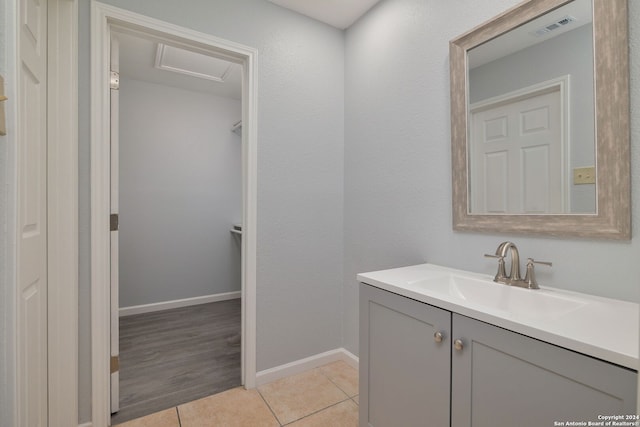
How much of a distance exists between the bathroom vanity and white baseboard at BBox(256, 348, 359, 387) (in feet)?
2.71

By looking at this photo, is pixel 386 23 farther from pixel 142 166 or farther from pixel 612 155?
pixel 142 166

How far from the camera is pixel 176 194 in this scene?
3502mm

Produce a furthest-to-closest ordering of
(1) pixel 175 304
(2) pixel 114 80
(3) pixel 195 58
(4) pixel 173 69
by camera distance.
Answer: (1) pixel 175 304 → (4) pixel 173 69 → (3) pixel 195 58 → (2) pixel 114 80

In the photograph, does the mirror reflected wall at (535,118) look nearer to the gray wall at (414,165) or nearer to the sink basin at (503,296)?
the gray wall at (414,165)

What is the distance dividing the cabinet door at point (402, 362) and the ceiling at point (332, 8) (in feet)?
6.27

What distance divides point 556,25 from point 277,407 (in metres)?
2.33

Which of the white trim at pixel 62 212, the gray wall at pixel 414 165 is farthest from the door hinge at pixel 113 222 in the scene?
the gray wall at pixel 414 165

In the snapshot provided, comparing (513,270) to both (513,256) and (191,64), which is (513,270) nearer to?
(513,256)

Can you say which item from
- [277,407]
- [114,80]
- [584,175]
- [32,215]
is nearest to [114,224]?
[32,215]

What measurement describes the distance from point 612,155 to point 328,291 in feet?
5.86

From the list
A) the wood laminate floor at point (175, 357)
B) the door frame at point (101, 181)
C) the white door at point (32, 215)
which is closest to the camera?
the white door at point (32, 215)

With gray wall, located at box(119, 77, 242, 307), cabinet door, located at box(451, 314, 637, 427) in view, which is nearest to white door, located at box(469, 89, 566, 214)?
cabinet door, located at box(451, 314, 637, 427)

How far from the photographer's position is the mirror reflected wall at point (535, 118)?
3.70 feet

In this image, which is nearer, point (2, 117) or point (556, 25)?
point (2, 117)
